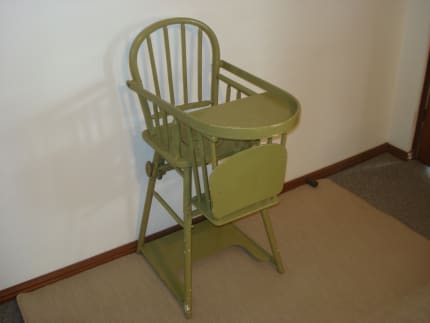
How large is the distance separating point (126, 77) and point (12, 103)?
44 centimetres

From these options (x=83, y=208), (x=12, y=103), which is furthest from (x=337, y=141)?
(x=12, y=103)

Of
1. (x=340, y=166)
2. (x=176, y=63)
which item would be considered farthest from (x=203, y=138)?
(x=340, y=166)

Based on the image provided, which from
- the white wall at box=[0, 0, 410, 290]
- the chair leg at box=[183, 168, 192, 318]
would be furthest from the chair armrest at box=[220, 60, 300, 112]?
the chair leg at box=[183, 168, 192, 318]

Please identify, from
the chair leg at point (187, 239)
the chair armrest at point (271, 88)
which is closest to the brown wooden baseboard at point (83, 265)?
the chair leg at point (187, 239)

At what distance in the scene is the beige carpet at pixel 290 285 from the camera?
1825 millimetres

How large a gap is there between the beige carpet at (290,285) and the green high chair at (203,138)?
0.26 feet

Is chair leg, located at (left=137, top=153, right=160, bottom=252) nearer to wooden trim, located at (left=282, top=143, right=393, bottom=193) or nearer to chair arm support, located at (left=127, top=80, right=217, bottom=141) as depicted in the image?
chair arm support, located at (left=127, top=80, right=217, bottom=141)

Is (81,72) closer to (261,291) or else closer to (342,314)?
(261,291)

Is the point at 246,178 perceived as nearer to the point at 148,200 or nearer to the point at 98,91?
the point at 148,200

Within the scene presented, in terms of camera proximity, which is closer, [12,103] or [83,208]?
[12,103]

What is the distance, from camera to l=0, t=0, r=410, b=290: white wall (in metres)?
1.64

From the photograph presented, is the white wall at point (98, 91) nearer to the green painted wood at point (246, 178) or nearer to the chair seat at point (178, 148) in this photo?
the chair seat at point (178, 148)

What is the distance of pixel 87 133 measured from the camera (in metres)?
1.84

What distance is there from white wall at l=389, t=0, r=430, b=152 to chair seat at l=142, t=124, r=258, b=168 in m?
1.41
